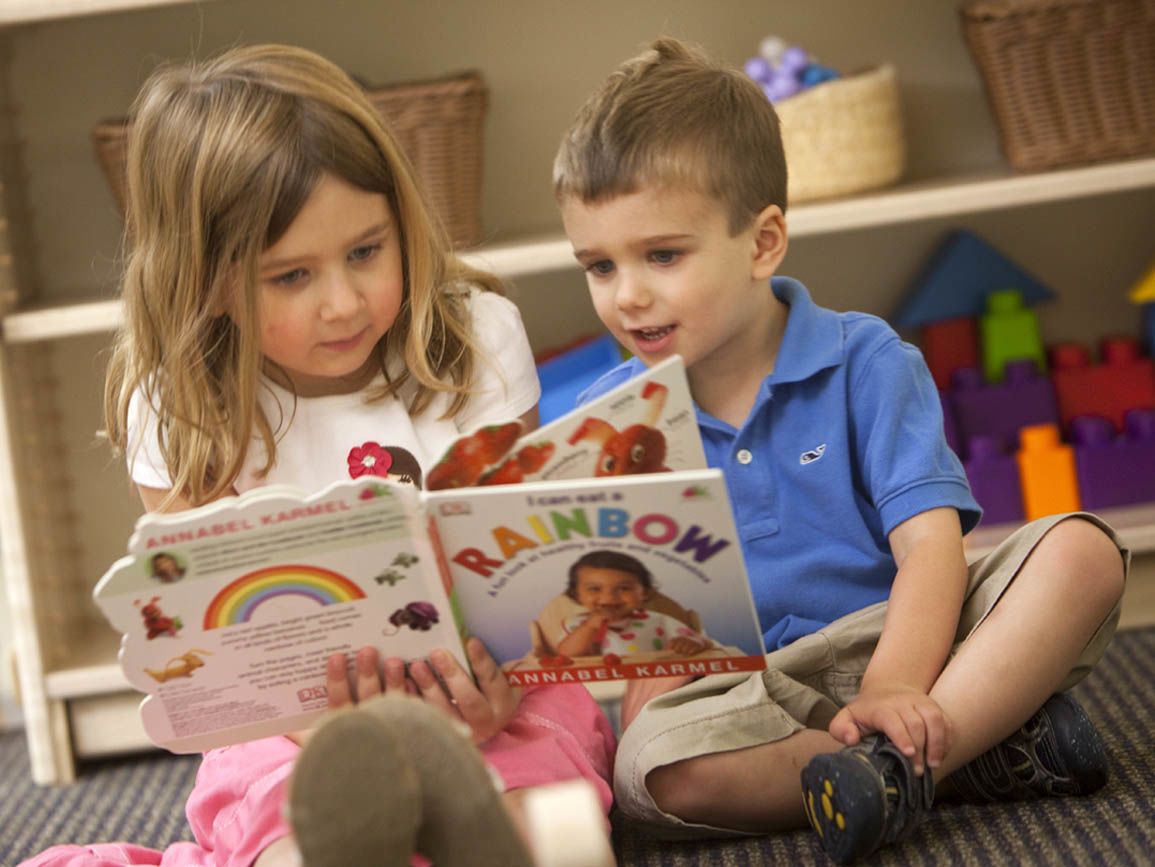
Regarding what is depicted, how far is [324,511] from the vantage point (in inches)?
33.2

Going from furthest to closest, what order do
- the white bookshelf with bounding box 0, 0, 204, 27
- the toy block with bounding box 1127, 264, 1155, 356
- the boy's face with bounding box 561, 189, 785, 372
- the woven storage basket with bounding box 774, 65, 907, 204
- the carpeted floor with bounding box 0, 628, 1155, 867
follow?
the toy block with bounding box 1127, 264, 1155, 356
the woven storage basket with bounding box 774, 65, 907, 204
the white bookshelf with bounding box 0, 0, 204, 27
the boy's face with bounding box 561, 189, 785, 372
the carpeted floor with bounding box 0, 628, 1155, 867

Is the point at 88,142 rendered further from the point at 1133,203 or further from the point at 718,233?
the point at 1133,203

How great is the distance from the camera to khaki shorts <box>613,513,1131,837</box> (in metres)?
1.01

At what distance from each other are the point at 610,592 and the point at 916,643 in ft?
0.76

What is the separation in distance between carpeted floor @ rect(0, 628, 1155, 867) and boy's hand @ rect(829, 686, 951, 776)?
0.25 feet

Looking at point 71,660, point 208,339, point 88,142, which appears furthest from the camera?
point 88,142

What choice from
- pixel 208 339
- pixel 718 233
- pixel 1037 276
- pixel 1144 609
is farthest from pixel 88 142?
pixel 1144 609

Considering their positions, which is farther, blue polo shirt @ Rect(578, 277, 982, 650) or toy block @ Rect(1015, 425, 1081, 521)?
toy block @ Rect(1015, 425, 1081, 521)

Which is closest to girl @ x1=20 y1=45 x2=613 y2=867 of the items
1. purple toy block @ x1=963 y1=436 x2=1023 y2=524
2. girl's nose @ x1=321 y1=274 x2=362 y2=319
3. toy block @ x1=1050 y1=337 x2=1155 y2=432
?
girl's nose @ x1=321 y1=274 x2=362 y2=319

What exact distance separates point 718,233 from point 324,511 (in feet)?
1.25

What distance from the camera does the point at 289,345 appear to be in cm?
106

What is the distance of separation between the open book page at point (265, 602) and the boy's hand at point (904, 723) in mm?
255

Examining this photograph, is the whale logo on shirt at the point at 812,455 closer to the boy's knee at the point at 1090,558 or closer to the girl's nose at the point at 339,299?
the boy's knee at the point at 1090,558

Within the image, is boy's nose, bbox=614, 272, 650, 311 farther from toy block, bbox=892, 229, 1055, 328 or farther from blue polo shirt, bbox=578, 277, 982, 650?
toy block, bbox=892, 229, 1055, 328
